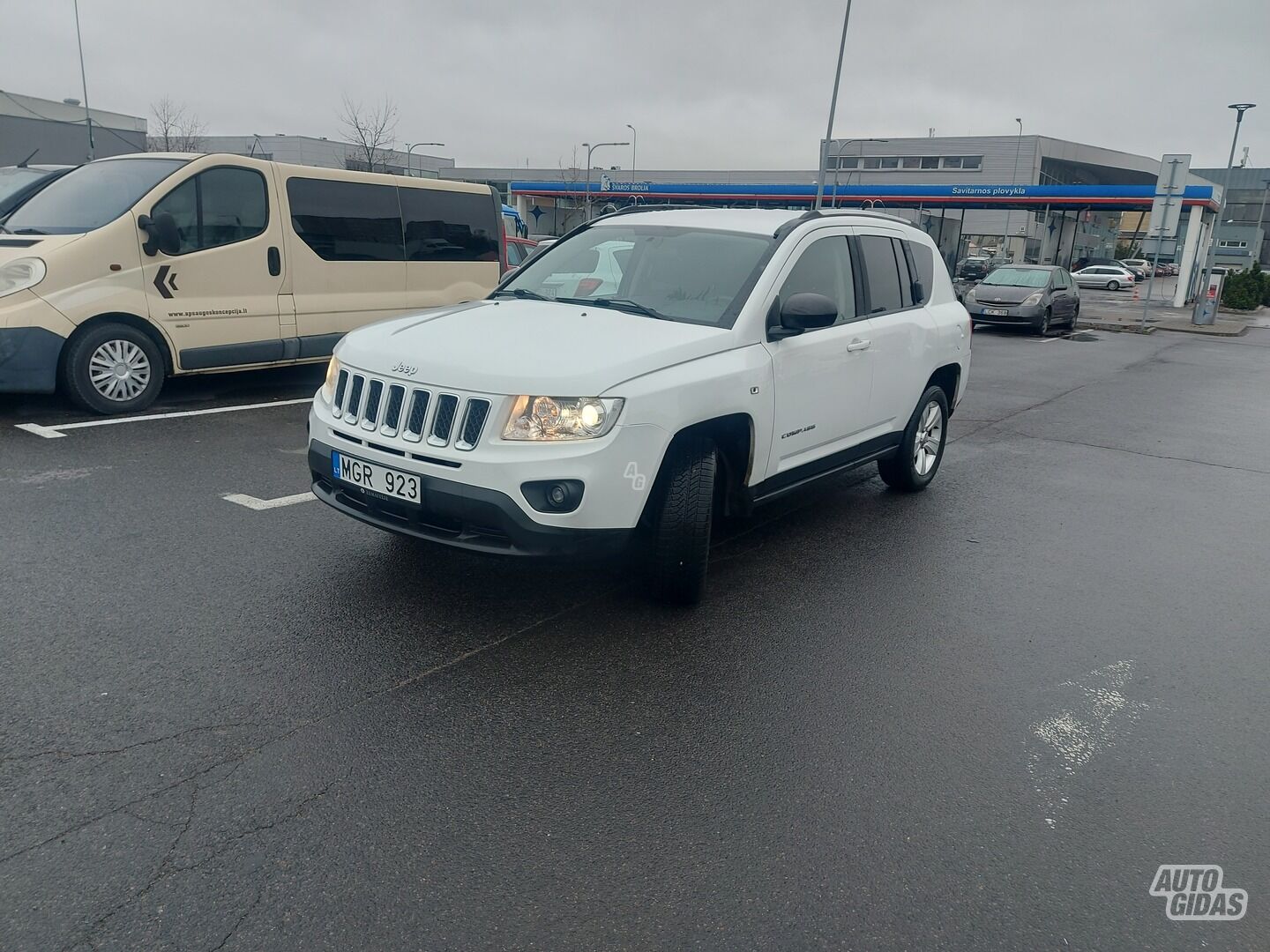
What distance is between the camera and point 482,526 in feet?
12.9

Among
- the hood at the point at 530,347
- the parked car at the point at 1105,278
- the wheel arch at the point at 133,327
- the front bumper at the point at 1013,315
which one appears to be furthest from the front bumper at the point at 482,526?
the parked car at the point at 1105,278

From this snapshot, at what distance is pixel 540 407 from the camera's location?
3898mm

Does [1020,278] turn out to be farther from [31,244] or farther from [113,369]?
[31,244]

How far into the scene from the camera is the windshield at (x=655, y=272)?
4.84 m

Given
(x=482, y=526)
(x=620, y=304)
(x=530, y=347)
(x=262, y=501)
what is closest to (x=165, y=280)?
(x=262, y=501)

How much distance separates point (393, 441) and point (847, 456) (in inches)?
113

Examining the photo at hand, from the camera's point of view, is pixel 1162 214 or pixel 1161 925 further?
pixel 1162 214

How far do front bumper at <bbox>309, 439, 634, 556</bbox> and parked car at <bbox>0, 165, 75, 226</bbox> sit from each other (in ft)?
22.0

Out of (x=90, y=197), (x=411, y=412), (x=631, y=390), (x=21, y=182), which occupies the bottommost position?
(x=411, y=412)

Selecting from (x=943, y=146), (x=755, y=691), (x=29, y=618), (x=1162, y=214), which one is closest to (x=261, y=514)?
(x=29, y=618)

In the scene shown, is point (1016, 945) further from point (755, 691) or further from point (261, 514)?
point (261, 514)

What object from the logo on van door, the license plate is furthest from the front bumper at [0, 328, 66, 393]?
the license plate

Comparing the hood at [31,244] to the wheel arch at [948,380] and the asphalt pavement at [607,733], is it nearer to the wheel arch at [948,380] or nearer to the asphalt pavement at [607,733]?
the asphalt pavement at [607,733]

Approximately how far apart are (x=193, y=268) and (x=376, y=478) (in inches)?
202
